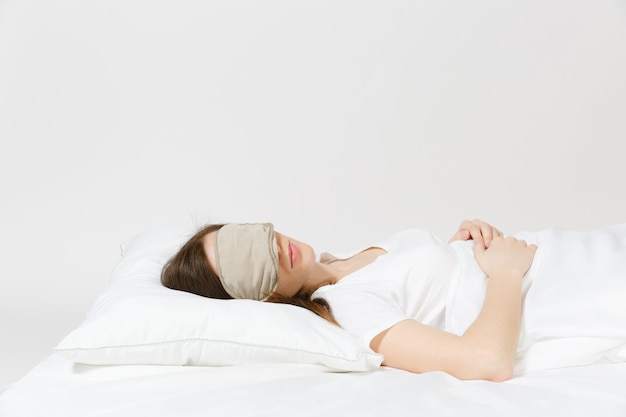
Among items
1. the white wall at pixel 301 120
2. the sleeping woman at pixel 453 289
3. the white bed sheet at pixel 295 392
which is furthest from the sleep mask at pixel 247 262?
the white wall at pixel 301 120

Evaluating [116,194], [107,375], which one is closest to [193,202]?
[116,194]

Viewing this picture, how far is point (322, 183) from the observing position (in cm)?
509

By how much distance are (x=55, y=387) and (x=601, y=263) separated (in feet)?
5.15

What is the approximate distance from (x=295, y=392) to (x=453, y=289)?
2.64ft

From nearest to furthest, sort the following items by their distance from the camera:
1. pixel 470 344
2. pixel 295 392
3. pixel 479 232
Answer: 1. pixel 295 392
2. pixel 470 344
3. pixel 479 232

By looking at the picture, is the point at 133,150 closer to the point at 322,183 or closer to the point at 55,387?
the point at 322,183

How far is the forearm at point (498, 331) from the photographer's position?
260 centimetres

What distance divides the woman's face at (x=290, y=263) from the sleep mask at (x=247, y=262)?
0.04m

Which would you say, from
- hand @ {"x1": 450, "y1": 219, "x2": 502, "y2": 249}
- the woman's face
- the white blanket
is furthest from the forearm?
the woman's face

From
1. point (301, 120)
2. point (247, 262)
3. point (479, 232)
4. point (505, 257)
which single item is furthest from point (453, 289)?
point (301, 120)

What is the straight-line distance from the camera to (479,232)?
3402 mm

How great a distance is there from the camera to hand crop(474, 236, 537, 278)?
9.68ft

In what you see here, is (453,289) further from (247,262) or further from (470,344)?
(247,262)

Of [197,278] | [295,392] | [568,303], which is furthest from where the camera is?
[197,278]
